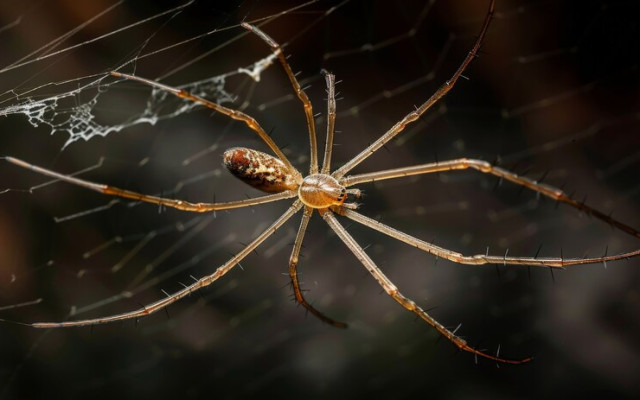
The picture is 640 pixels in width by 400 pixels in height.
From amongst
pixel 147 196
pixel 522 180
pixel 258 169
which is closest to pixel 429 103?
pixel 522 180

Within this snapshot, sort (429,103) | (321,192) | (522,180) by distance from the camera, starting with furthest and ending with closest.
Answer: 1. (321,192)
2. (429,103)
3. (522,180)

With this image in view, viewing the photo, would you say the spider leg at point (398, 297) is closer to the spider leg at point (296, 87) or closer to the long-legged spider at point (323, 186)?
the long-legged spider at point (323, 186)

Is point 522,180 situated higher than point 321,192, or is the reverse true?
point 522,180

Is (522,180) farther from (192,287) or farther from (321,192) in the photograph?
(192,287)

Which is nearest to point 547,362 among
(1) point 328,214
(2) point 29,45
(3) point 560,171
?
(3) point 560,171

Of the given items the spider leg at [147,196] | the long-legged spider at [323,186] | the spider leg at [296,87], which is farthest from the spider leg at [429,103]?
the spider leg at [147,196]

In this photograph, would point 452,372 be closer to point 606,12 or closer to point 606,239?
point 606,239
